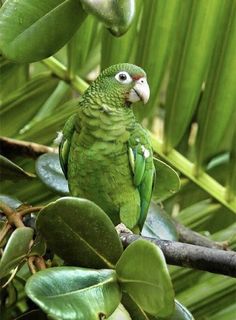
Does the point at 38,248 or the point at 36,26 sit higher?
the point at 36,26

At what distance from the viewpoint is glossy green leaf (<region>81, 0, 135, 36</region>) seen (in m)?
0.55

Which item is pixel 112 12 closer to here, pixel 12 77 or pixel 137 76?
pixel 137 76

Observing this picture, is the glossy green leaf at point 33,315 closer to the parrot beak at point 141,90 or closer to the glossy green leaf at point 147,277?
the glossy green leaf at point 147,277

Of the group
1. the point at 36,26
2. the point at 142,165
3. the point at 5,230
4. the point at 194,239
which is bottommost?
the point at 194,239

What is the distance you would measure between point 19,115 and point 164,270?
720 mm

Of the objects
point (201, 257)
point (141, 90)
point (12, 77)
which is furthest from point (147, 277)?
point (12, 77)

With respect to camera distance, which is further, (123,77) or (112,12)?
(123,77)

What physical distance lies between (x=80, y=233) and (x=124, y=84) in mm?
411

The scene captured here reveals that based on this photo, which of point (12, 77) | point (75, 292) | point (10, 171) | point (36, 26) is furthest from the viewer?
point (12, 77)

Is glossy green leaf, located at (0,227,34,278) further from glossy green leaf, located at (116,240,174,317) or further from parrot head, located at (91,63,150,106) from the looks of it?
parrot head, located at (91,63,150,106)

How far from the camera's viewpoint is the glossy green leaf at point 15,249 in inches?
20.9

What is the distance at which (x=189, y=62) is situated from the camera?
1.02 meters

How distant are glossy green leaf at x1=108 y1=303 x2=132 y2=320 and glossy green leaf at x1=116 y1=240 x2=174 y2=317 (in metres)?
0.01

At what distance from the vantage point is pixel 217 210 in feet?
3.63
